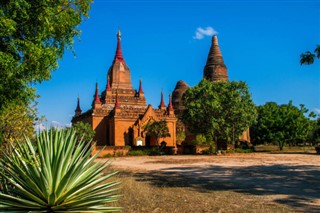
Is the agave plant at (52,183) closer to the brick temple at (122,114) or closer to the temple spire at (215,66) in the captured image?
the brick temple at (122,114)

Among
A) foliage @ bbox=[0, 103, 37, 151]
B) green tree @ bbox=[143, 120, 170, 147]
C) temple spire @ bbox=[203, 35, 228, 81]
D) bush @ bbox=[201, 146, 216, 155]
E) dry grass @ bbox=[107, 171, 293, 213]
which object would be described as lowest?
dry grass @ bbox=[107, 171, 293, 213]

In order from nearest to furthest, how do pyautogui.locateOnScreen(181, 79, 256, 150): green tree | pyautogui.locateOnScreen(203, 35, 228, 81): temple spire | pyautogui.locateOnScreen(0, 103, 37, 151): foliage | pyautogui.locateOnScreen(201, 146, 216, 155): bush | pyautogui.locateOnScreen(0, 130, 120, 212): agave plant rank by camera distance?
1. pyautogui.locateOnScreen(0, 130, 120, 212): agave plant
2. pyautogui.locateOnScreen(0, 103, 37, 151): foliage
3. pyautogui.locateOnScreen(181, 79, 256, 150): green tree
4. pyautogui.locateOnScreen(201, 146, 216, 155): bush
5. pyautogui.locateOnScreen(203, 35, 228, 81): temple spire

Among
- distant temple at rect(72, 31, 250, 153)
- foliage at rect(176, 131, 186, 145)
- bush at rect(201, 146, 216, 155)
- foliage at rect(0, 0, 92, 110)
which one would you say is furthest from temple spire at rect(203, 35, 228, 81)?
foliage at rect(0, 0, 92, 110)

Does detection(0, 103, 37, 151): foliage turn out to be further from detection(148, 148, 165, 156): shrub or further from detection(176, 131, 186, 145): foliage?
detection(176, 131, 186, 145): foliage

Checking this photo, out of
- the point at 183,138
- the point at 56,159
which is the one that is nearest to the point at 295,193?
the point at 56,159

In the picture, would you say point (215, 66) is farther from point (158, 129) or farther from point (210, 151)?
point (210, 151)

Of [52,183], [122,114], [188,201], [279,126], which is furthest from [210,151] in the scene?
[52,183]

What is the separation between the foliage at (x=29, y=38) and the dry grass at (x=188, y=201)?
3.86m

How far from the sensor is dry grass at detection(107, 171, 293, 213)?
8.16 meters

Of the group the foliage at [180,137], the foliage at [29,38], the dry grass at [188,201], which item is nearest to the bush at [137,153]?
the foliage at [180,137]

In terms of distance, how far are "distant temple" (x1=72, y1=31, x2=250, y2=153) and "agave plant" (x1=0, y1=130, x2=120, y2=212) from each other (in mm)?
35361

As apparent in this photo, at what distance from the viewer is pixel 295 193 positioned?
10242 mm

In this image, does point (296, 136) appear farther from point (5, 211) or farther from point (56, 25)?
point (5, 211)

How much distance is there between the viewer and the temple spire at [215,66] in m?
49.4
